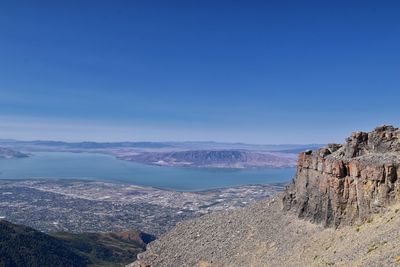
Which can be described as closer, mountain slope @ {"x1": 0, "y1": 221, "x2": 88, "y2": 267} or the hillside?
the hillside

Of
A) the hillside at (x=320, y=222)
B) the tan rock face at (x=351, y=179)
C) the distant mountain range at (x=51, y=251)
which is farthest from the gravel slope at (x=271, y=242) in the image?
the distant mountain range at (x=51, y=251)

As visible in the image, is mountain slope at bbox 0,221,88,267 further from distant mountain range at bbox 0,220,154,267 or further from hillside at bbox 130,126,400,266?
hillside at bbox 130,126,400,266

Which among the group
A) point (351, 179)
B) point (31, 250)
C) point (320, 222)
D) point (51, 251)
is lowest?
point (51, 251)

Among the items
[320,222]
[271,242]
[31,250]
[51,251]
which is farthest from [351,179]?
[51,251]

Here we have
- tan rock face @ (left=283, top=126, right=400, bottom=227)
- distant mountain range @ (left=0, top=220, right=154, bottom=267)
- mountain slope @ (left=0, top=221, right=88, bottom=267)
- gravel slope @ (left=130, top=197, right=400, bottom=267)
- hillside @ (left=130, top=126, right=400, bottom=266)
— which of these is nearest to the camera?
gravel slope @ (left=130, top=197, right=400, bottom=267)

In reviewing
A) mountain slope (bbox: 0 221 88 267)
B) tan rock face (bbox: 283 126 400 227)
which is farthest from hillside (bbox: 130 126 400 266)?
mountain slope (bbox: 0 221 88 267)

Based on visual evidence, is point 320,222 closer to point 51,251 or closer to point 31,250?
point 31,250
